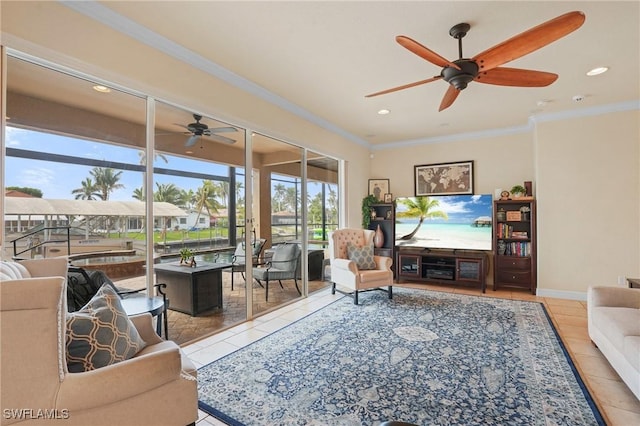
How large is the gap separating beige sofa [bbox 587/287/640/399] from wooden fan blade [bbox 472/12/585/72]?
2.06 meters

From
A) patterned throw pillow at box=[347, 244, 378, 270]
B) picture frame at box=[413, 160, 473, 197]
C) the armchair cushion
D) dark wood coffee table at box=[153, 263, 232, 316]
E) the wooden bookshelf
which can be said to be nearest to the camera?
the armchair cushion

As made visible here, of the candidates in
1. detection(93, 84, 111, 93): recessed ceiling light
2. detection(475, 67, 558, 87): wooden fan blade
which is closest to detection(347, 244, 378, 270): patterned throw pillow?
detection(475, 67, 558, 87): wooden fan blade

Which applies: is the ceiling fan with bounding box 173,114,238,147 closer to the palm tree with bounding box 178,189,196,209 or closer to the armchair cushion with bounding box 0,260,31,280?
the palm tree with bounding box 178,189,196,209

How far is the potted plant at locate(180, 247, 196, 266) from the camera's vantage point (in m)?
3.23

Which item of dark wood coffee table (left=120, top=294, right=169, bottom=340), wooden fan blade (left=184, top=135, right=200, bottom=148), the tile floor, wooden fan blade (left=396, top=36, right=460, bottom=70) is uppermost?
wooden fan blade (left=396, top=36, right=460, bottom=70)

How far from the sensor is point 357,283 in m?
4.18

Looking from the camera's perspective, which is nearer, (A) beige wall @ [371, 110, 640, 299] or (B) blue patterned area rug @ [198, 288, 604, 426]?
(B) blue patterned area rug @ [198, 288, 604, 426]

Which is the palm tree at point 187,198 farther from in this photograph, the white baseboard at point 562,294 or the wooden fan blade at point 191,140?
the white baseboard at point 562,294

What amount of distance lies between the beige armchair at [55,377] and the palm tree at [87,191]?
152cm

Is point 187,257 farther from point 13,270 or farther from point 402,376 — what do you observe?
point 402,376

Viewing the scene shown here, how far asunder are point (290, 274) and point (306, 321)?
1042 millimetres

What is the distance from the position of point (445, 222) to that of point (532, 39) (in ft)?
13.1

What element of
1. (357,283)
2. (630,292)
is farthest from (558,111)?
(357,283)

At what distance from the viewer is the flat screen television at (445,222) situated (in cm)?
524
